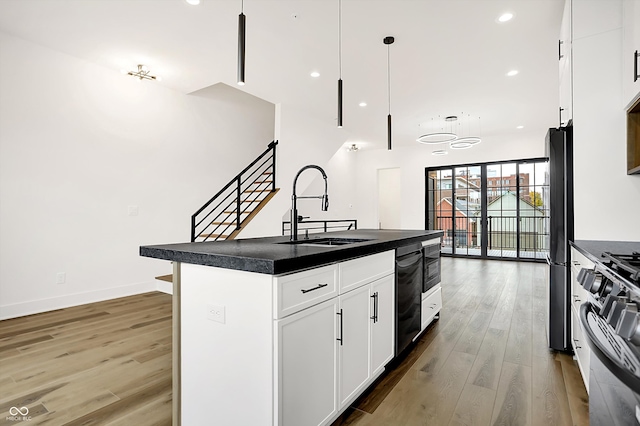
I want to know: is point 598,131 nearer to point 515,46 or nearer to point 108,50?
point 515,46

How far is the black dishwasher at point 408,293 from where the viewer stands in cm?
236

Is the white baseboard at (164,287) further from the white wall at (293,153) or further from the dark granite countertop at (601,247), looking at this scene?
the dark granite countertop at (601,247)

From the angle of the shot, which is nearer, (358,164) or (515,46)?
(515,46)

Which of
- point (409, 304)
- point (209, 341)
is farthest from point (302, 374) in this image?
point (409, 304)

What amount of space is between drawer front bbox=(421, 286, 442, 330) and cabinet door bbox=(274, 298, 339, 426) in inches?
60.0

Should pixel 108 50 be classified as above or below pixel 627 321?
above

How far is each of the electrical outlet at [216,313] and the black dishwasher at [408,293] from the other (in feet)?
4.32

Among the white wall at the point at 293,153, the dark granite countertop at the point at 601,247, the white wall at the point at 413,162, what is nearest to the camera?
the dark granite countertop at the point at 601,247

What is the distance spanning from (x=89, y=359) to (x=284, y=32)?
3423 mm

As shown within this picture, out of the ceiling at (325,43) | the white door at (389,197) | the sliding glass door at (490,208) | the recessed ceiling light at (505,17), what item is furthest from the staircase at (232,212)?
the white door at (389,197)

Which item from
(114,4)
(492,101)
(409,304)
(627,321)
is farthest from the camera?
(492,101)

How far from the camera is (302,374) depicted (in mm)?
1422

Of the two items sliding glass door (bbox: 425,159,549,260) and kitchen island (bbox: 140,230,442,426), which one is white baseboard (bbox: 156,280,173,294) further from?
sliding glass door (bbox: 425,159,549,260)
